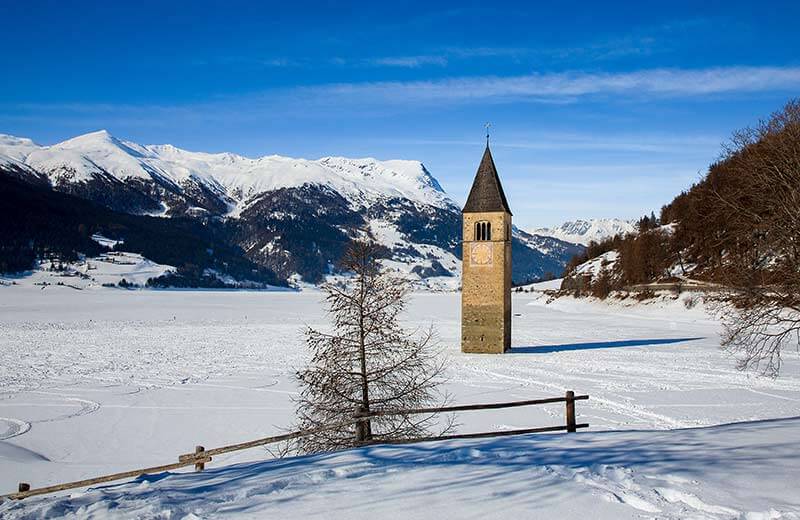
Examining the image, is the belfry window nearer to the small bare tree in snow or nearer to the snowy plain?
the snowy plain

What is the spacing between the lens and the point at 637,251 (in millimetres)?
78625

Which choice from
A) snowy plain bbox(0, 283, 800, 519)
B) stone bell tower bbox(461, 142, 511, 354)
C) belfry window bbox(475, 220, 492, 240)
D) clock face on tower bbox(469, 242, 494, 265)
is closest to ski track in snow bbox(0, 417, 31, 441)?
snowy plain bbox(0, 283, 800, 519)

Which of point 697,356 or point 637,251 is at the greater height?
point 637,251

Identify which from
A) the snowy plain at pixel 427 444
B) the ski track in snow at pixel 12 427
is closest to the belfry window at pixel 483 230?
the snowy plain at pixel 427 444

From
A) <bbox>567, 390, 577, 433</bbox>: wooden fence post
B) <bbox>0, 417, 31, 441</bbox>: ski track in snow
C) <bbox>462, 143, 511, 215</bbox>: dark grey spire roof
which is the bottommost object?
<bbox>0, 417, 31, 441</bbox>: ski track in snow

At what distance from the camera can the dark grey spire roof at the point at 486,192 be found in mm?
42750

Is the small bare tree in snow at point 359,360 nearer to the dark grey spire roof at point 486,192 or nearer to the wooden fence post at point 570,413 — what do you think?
the wooden fence post at point 570,413

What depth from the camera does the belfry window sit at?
42.4 metres

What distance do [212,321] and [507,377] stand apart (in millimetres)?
44255

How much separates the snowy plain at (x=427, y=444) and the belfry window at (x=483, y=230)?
25.4ft

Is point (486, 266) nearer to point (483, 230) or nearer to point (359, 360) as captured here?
point (483, 230)

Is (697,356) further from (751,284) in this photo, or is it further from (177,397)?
(177,397)

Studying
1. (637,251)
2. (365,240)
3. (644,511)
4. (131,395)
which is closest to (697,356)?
(365,240)

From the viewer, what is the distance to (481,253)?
138 ft
